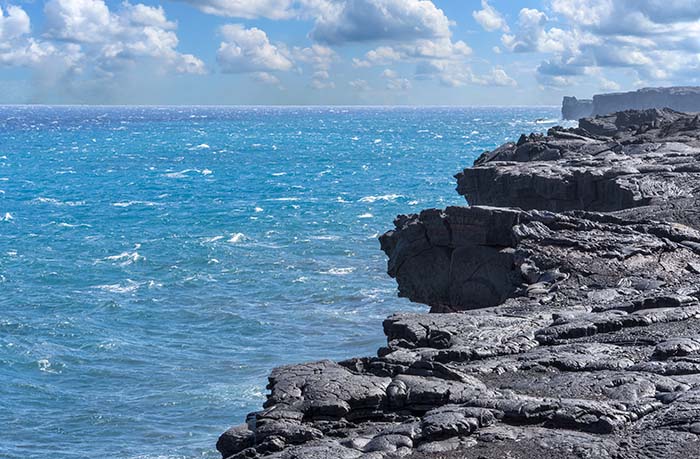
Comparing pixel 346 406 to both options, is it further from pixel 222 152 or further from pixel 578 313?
pixel 222 152

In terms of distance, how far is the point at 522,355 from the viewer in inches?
→ 687

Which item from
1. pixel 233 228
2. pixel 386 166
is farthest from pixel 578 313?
pixel 386 166

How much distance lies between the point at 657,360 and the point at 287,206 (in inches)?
2516

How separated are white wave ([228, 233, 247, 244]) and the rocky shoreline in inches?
1182

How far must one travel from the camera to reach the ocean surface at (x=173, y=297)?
101 ft

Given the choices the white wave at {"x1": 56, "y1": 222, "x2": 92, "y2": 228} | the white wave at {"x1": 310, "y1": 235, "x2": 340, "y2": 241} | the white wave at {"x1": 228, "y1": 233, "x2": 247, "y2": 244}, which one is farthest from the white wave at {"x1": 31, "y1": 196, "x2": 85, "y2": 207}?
the white wave at {"x1": 310, "y1": 235, "x2": 340, "y2": 241}

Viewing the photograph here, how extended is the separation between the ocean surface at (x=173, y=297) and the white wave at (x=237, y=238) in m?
0.25

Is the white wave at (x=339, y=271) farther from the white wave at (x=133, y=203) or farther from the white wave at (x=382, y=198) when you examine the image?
the white wave at (x=133, y=203)

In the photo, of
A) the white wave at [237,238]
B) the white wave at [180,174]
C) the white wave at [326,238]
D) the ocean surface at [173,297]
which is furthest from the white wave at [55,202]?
the white wave at [326,238]

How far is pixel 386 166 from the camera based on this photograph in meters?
118

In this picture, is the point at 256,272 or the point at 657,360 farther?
the point at 256,272

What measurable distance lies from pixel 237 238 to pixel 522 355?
154 feet

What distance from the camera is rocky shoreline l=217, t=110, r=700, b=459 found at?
44.4ft

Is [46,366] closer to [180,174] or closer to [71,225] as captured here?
[71,225]
